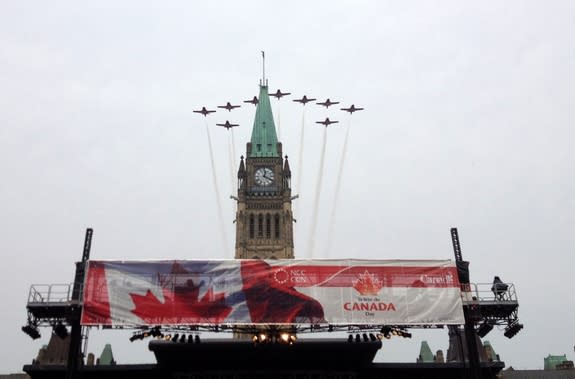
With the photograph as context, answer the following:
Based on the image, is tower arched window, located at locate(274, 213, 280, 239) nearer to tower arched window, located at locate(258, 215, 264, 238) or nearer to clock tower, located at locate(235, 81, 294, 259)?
clock tower, located at locate(235, 81, 294, 259)

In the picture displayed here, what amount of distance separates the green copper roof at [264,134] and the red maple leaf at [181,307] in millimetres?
77406

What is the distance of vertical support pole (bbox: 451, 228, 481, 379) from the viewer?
3528cm

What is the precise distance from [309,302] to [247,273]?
406cm

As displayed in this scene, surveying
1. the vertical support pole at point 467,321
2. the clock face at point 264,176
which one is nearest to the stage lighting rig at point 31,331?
the vertical support pole at point 467,321

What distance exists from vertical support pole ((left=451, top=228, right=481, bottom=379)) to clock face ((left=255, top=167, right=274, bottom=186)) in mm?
71724

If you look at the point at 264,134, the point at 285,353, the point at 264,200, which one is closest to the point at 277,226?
the point at 264,200

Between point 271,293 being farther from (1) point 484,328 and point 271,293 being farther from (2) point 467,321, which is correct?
(1) point 484,328

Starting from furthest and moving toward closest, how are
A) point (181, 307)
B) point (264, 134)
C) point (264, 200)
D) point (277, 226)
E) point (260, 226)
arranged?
point (264, 134), point (264, 200), point (260, 226), point (277, 226), point (181, 307)

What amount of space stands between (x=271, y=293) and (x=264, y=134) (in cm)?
8082

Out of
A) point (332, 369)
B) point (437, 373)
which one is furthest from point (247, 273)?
point (437, 373)

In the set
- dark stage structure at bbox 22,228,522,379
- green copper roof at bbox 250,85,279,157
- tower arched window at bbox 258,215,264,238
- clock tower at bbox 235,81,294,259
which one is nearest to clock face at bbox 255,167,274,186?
clock tower at bbox 235,81,294,259

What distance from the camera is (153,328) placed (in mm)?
35531

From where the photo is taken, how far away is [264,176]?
109875 mm

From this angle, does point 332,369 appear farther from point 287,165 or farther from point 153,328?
point 287,165
